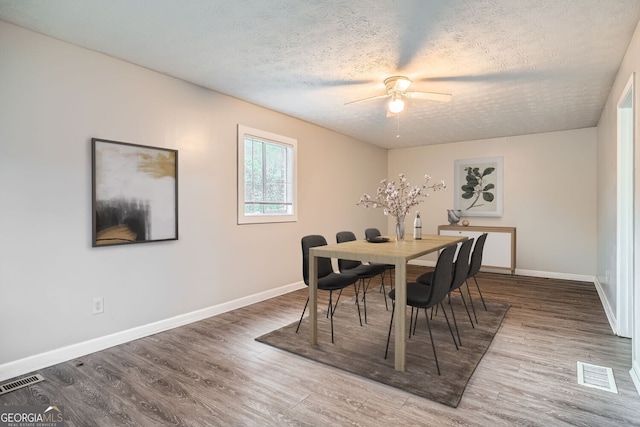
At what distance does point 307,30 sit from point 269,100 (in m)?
1.64

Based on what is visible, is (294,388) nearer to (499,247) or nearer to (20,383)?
(20,383)

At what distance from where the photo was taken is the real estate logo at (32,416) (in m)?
1.85

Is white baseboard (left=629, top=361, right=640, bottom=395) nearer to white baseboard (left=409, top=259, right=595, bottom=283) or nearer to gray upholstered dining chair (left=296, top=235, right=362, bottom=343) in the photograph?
gray upholstered dining chair (left=296, top=235, right=362, bottom=343)

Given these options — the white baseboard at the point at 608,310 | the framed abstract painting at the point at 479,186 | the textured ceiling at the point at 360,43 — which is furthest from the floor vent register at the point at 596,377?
the framed abstract painting at the point at 479,186

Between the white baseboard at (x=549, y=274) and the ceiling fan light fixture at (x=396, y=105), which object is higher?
the ceiling fan light fixture at (x=396, y=105)

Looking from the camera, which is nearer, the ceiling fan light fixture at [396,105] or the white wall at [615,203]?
the white wall at [615,203]

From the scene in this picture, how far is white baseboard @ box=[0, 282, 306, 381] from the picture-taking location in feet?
7.75

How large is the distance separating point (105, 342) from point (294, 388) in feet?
5.63

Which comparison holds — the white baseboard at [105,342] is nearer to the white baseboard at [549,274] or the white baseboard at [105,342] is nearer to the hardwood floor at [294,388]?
the hardwood floor at [294,388]

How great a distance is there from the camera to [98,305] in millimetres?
2791

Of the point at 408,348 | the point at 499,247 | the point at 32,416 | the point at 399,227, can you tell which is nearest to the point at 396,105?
the point at 399,227

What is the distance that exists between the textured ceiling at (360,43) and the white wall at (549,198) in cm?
161

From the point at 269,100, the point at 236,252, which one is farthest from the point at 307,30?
the point at 236,252

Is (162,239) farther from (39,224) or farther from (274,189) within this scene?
(274,189)
